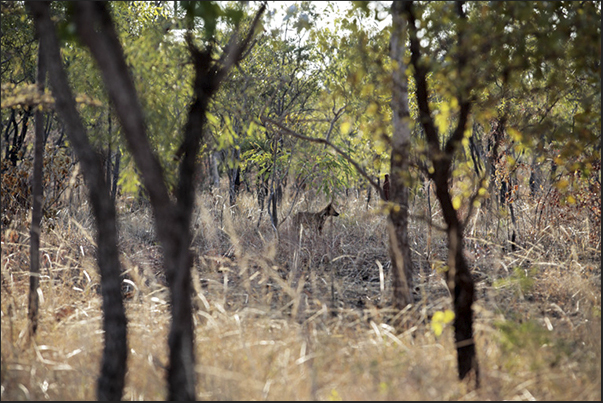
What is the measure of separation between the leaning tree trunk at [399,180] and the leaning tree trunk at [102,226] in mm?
1707

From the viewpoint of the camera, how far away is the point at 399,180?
3711 mm

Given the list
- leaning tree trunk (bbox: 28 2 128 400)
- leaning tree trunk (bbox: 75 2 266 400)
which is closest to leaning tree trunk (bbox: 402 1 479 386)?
leaning tree trunk (bbox: 75 2 266 400)

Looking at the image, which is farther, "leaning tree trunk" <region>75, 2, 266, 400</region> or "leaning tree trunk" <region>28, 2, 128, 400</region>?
"leaning tree trunk" <region>28, 2, 128, 400</region>

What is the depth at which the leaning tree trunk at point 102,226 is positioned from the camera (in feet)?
8.89

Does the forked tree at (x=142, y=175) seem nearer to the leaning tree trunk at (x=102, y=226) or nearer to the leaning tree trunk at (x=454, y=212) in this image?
the leaning tree trunk at (x=102, y=226)

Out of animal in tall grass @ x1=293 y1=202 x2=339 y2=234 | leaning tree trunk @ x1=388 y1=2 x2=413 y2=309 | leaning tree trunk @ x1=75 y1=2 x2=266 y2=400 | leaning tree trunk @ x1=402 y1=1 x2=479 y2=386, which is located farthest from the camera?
animal in tall grass @ x1=293 y1=202 x2=339 y2=234

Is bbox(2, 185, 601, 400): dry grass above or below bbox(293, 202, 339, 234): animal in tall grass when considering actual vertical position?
below

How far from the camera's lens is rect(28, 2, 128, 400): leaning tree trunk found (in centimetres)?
271

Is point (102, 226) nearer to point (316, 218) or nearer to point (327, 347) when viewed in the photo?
point (327, 347)

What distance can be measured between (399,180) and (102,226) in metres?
1.92

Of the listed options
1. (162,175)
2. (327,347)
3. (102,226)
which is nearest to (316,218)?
(327,347)

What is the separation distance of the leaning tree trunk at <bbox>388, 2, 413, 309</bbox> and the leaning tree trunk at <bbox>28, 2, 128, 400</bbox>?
171 cm

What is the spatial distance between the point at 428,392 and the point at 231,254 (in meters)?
4.48

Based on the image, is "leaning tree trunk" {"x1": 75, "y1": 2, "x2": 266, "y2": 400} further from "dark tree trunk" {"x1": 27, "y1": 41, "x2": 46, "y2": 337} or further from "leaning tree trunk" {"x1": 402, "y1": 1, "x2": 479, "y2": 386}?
"dark tree trunk" {"x1": 27, "y1": 41, "x2": 46, "y2": 337}
